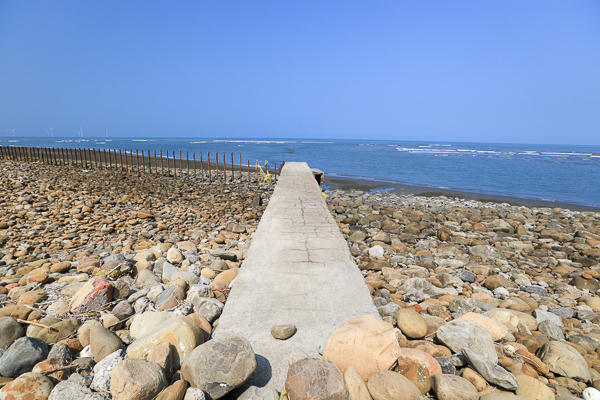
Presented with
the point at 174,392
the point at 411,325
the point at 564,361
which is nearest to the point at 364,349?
the point at 411,325

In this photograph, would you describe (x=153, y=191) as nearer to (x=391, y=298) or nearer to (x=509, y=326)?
(x=391, y=298)

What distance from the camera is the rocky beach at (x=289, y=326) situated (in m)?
1.99

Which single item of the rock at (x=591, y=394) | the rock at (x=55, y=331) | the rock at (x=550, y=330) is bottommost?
the rock at (x=550, y=330)

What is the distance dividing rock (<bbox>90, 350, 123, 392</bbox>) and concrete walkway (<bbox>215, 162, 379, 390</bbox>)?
75 cm

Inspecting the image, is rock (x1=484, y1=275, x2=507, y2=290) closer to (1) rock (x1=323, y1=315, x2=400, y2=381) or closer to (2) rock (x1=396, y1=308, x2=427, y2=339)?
(2) rock (x1=396, y1=308, x2=427, y2=339)

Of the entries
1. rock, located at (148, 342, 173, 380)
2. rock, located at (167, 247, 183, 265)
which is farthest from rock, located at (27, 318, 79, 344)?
rock, located at (167, 247, 183, 265)

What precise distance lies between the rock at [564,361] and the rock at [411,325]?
1104 mm

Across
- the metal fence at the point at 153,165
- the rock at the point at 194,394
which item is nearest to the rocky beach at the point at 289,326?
the rock at the point at 194,394

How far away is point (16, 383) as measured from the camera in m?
1.99

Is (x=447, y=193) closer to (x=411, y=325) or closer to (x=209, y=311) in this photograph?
(x=411, y=325)

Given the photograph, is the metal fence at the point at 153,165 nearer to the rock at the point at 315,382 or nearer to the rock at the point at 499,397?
the rock at the point at 315,382

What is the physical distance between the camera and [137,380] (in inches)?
73.1

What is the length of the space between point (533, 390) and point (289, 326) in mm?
1852

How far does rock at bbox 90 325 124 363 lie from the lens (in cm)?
242
